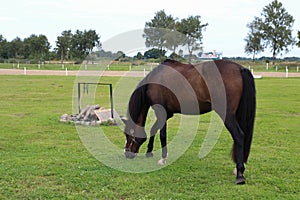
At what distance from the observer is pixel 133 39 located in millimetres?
6852

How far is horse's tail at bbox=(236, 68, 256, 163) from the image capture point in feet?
17.5

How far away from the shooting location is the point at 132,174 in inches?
223

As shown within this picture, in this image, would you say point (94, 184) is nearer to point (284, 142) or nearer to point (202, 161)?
point (202, 161)

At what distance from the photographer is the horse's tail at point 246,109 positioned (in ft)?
17.5

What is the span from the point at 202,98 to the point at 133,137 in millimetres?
1488

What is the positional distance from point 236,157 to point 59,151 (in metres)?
3.51

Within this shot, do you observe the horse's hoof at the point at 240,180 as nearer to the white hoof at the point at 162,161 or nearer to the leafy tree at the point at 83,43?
the white hoof at the point at 162,161

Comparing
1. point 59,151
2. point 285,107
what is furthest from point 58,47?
point 59,151

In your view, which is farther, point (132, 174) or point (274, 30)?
point (274, 30)

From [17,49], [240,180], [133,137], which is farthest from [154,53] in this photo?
[17,49]

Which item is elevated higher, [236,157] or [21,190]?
[236,157]

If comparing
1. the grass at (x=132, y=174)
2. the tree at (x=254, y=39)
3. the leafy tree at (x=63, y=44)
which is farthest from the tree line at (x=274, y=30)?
the grass at (x=132, y=174)

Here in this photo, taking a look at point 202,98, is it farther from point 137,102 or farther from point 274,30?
point 274,30

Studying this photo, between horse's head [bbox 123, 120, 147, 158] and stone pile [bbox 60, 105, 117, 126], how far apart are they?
131 inches
